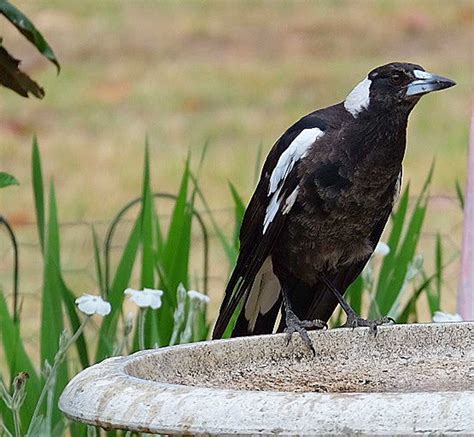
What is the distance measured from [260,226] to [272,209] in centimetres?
4

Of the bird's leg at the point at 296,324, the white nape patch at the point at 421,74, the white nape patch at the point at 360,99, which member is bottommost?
the bird's leg at the point at 296,324

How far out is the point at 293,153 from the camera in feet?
6.70

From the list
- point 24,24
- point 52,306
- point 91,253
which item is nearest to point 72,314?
point 52,306

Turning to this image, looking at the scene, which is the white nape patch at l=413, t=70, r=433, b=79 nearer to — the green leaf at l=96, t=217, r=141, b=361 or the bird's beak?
the bird's beak

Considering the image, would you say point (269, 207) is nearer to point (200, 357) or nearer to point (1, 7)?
point (1, 7)

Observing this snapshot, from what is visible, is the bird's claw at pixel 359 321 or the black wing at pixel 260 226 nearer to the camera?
the bird's claw at pixel 359 321

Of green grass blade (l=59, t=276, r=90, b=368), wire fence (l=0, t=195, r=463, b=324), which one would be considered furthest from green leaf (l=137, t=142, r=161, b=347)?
wire fence (l=0, t=195, r=463, b=324)

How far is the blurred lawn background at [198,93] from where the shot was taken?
5.56m

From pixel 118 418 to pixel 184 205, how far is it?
113cm

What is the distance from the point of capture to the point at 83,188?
5750mm

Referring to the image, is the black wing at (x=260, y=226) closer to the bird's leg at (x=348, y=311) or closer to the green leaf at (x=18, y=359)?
the bird's leg at (x=348, y=311)

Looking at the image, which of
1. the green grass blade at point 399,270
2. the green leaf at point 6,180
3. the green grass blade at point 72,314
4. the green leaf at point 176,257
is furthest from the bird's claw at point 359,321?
the green leaf at point 6,180

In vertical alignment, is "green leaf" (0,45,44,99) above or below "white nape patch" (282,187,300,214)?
above

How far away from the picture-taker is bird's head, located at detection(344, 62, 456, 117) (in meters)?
1.98
